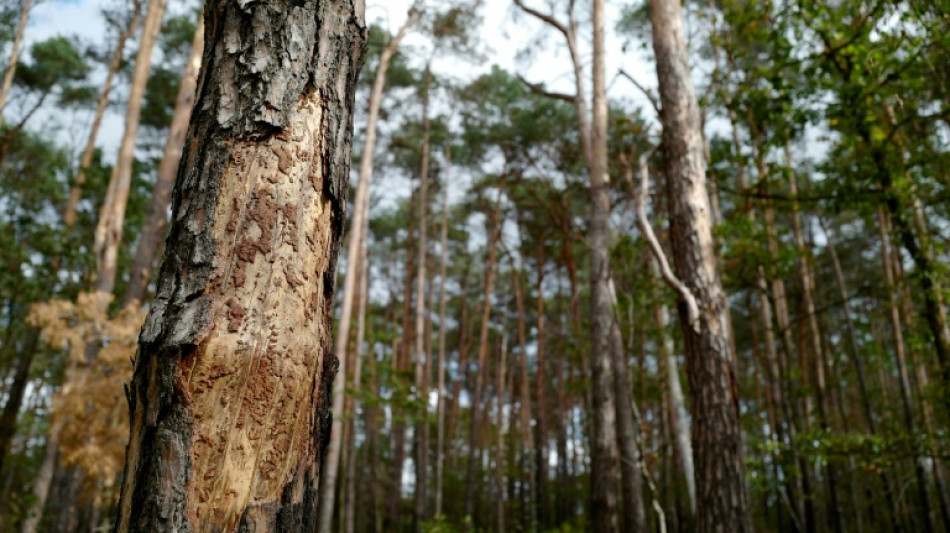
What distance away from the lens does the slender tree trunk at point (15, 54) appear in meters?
12.7

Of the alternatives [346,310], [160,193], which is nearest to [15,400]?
[160,193]

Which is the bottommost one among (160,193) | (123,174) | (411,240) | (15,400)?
(15,400)

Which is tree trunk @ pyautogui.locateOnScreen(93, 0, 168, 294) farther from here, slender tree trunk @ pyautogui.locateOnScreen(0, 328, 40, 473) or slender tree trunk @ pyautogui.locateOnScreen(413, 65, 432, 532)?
slender tree trunk @ pyautogui.locateOnScreen(0, 328, 40, 473)

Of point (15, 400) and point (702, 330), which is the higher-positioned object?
point (15, 400)

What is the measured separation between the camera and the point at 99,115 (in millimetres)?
14492

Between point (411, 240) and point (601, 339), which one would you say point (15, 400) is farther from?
point (601, 339)

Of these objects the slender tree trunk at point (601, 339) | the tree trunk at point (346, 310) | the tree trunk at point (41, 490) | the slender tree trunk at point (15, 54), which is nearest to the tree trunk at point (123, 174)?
the tree trunk at point (41, 490)

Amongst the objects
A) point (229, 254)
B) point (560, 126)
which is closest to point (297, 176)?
point (229, 254)

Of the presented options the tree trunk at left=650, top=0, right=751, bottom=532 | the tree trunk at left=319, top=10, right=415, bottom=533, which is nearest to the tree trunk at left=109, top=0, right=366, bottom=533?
the tree trunk at left=650, top=0, right=751, bottom=532

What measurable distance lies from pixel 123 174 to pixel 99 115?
300 inches

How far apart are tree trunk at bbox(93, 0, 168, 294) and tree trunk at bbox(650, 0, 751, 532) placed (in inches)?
281

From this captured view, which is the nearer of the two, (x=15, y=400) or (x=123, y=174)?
(x=123, y=174)

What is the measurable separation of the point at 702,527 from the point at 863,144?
454 cm

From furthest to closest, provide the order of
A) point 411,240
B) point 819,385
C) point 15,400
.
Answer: point 411,240 < point 15,400 < point 819,385
